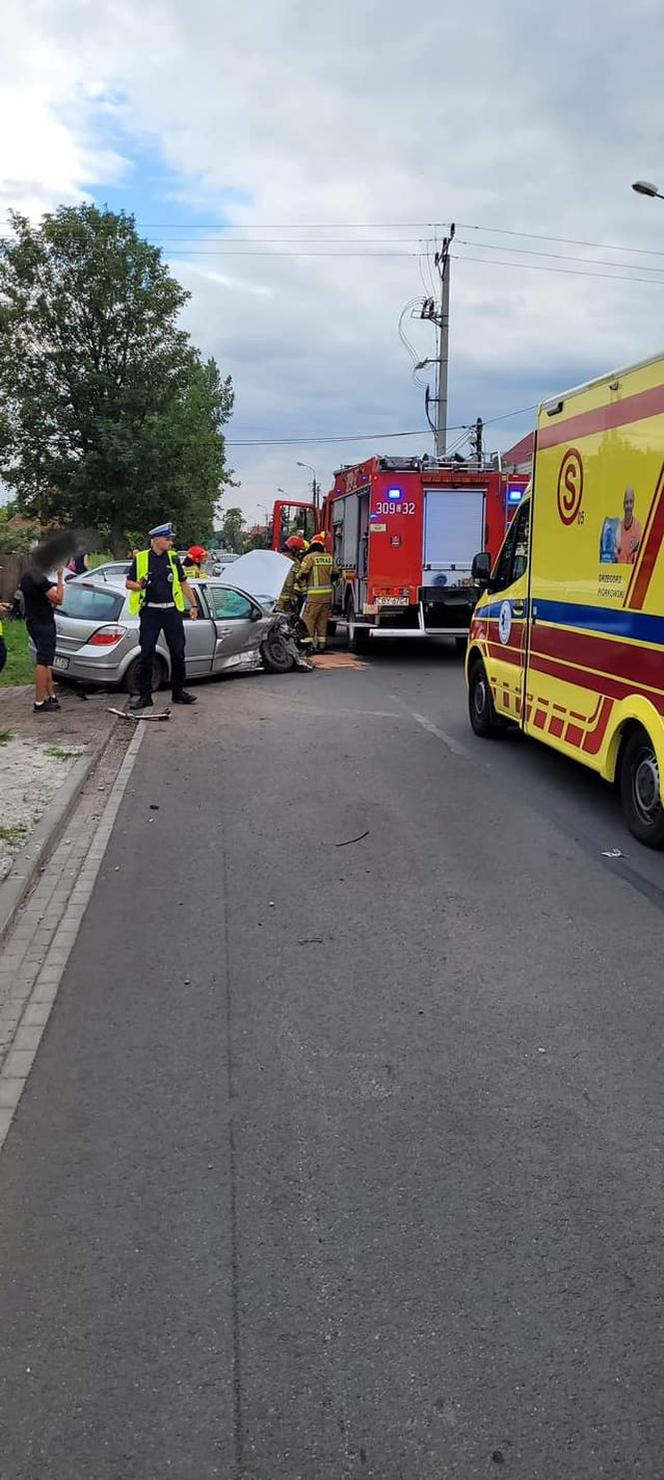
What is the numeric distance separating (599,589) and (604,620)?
0.23 m

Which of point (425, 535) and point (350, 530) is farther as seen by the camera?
point (350, 530)

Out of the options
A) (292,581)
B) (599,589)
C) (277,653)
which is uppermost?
(599,589)

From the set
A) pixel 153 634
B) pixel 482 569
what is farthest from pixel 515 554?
pixel 153 634

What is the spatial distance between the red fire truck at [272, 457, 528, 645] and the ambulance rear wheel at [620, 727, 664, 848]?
9.29 meters

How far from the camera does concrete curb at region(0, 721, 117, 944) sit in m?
5.37

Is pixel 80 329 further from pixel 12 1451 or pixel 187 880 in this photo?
pixel 12 1451

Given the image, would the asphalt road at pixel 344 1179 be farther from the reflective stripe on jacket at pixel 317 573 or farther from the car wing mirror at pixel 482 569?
the reflective stripe on jacket at pixel 317 573

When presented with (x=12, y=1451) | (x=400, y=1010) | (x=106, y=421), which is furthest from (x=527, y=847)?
(x=106, y=421)

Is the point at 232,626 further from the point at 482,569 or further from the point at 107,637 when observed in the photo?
the point at 482,569

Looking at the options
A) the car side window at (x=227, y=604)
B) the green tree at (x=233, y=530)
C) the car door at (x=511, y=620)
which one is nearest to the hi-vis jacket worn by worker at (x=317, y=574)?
the car side window at (x=227, y=604)

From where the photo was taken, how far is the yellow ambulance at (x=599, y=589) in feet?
20.4

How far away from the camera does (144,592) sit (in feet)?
37.4

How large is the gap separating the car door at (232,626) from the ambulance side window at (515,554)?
17.0 feet

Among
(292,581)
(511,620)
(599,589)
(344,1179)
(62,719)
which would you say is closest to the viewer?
(344,1179)
